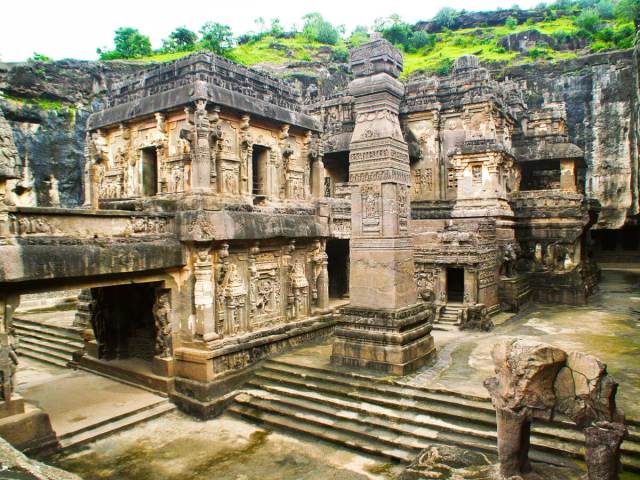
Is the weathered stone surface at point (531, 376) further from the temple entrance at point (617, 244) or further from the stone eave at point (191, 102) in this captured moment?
the temple entrance at point (617, 244)

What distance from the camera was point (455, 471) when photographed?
6.02 metres

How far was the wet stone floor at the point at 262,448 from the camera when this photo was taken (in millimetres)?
7492

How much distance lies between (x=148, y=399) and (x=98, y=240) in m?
3.81

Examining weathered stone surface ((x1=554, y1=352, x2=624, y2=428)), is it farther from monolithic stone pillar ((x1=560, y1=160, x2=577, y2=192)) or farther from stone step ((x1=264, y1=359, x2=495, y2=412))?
monolithic stone pillar ((x1=560, y1=160, x2=577, y2=192))

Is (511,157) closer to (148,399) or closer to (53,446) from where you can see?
(148,399)

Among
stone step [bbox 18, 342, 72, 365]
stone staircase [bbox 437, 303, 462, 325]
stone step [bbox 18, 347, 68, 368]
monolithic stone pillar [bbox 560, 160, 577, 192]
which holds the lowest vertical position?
stone step [bbox 18, 347, 68, 368]

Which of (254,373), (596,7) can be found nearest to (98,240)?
(254,373)

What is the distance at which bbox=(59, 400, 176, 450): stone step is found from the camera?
868cm

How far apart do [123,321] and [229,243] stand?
416 cm

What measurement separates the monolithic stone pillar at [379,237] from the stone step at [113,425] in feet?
12.6

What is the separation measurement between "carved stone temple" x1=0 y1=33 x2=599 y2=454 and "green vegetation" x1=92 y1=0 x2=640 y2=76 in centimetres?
2653

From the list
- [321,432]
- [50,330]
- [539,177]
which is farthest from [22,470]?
[539,177]

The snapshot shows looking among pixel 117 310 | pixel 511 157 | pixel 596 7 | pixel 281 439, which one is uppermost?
pixel 596 7

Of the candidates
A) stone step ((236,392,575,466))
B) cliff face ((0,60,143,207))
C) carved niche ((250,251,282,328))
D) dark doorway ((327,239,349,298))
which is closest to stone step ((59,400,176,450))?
stone step ((236,392,575,466))
